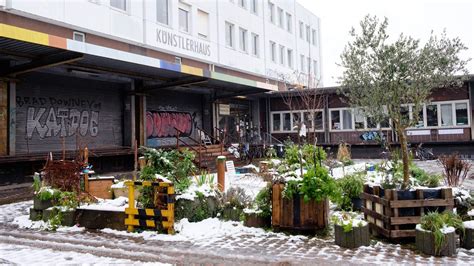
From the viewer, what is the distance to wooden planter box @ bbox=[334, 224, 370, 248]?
6430 millimetres

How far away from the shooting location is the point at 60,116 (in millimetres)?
17016

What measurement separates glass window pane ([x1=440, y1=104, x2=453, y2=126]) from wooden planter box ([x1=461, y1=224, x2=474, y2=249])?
19.8 m

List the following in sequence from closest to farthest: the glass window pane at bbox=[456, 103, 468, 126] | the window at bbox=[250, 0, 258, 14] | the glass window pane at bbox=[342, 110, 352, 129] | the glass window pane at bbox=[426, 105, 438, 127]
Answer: the glass window pane at bbox=[456, 103, 468, 126] < the glass window pane at bbox=[426, 105, 438, 127] < the glass window pane at bbox=[342, 110, 352, 129] < the window at bbox=[250, 0, 258, 14]

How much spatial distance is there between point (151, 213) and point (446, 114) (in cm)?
2141

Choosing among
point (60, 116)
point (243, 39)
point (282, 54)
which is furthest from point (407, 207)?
point (282, 54)

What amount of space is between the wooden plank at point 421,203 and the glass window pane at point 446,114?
19.6 m

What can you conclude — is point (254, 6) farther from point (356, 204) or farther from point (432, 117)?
point (356, 204)

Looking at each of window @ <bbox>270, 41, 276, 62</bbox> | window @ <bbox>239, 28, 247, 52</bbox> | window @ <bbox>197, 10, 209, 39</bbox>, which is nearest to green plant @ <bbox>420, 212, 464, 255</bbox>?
window @ <bbox>197, 10, 209, 39</bbox>

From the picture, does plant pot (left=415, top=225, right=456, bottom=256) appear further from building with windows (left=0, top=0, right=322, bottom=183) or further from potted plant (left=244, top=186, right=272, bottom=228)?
building with windows (left=0, top=0, right=322, bottom=183)

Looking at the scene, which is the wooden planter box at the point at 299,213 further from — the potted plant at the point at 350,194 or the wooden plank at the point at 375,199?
the potted plant at the point at 350,194

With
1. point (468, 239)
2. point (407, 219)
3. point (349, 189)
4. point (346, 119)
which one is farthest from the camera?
point (346, 119)

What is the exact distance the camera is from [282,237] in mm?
7219

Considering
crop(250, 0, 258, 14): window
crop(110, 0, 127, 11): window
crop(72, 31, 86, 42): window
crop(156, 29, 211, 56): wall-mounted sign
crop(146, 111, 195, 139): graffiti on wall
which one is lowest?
crop(146, 111, 195, 139): graffiti on wall

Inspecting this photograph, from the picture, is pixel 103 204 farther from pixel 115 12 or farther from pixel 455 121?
pixel 455 121
